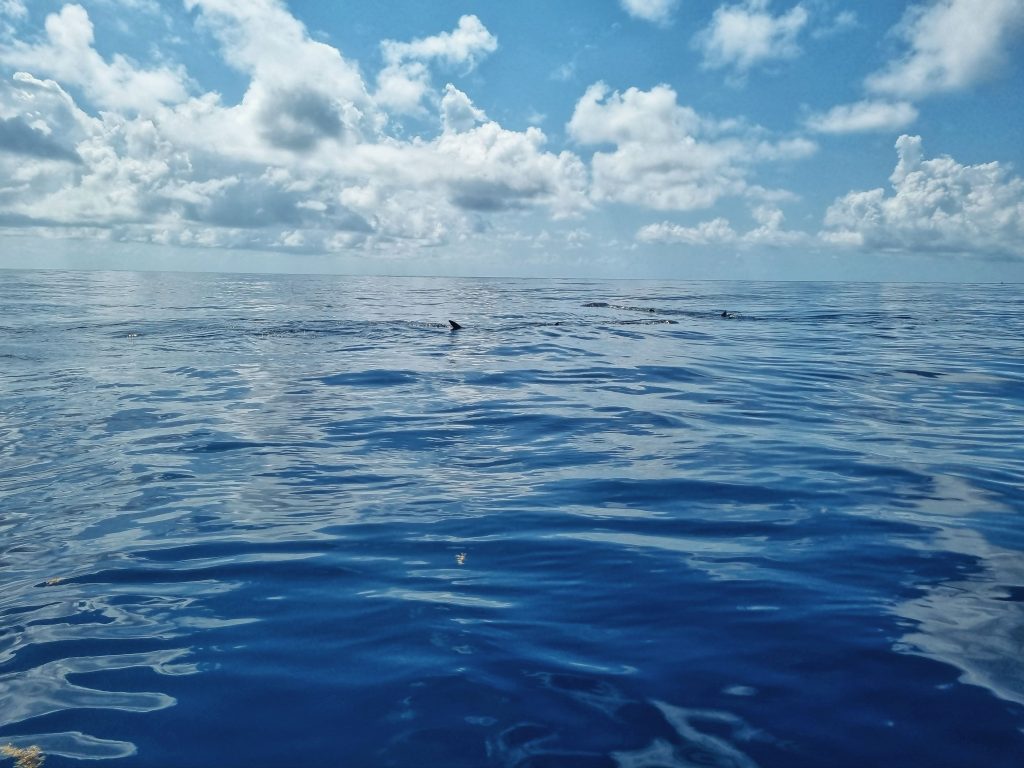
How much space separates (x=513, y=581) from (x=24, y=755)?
3589mm

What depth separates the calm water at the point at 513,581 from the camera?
12.8 feet

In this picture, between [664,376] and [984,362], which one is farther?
[984,362]

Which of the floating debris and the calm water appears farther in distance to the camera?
the calm water

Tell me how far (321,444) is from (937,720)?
9.43 m

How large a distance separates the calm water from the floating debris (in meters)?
0.07

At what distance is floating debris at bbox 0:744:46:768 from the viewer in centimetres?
362

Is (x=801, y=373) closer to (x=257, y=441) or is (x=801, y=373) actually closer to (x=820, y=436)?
(x=820, y=436)

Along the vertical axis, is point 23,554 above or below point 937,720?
below

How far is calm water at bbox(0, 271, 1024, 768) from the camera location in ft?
12.8

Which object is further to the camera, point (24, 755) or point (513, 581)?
point (513, 581)

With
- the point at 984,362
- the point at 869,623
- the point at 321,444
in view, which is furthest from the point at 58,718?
the point at 984,362

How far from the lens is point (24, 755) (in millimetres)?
3699

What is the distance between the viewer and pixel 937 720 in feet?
12.8

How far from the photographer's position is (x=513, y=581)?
19.6 ft
